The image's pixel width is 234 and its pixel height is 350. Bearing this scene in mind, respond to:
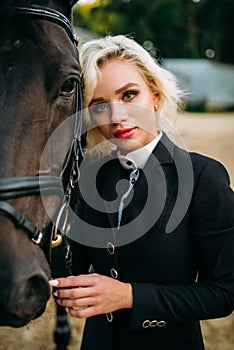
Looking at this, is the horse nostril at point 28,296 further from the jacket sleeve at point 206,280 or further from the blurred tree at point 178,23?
the blurred tree at point 178,23

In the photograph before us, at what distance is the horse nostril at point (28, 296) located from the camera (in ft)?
4.80

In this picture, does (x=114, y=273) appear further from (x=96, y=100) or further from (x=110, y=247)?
(x=96, y=100)

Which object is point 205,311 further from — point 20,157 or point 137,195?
point 20,157

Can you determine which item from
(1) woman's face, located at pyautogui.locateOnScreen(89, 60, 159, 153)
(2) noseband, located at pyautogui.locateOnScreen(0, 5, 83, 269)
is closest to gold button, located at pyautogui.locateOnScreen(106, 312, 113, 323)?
(2) noseband, located at pyautogui.locateOnScreen(0, 5, 83, 269)

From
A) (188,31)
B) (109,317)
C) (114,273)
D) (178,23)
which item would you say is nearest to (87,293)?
(114,273)

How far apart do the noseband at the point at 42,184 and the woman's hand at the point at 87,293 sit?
199 mm

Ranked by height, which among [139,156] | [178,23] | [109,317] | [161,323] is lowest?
[178,23]

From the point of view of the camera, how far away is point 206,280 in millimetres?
1995

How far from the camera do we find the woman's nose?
206cm

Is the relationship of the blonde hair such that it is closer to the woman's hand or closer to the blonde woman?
the blonde woman

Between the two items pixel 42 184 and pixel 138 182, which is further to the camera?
pixel 138 182

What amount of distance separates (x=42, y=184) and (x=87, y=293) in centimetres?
44

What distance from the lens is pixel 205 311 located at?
1925 mm

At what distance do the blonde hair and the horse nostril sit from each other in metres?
0.93
